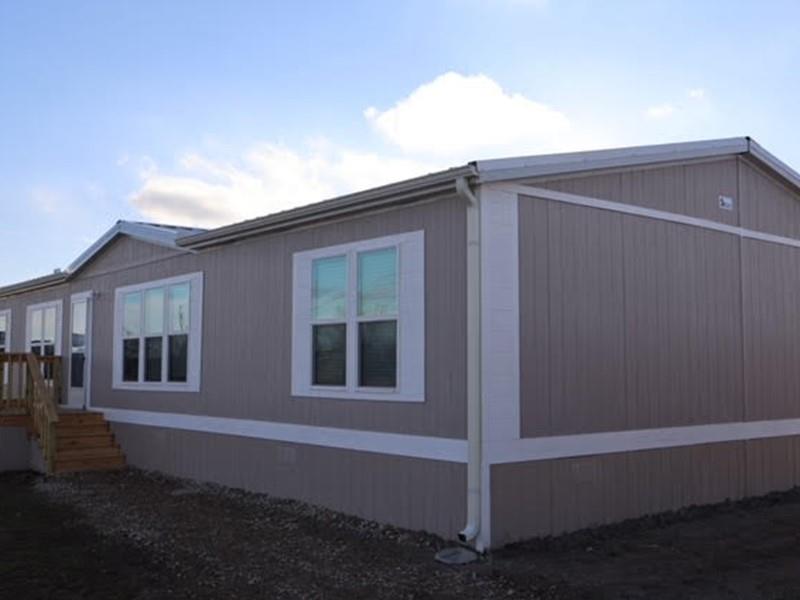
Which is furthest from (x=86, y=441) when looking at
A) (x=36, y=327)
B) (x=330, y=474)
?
(x=330, y=474)

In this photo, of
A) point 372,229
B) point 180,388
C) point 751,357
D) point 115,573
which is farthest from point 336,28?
point 115,573

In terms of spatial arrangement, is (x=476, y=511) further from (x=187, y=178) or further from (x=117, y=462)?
(x=187, y=178)

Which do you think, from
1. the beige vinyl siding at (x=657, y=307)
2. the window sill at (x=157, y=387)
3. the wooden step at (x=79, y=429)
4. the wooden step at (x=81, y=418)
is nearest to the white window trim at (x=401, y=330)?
the beige vinyl siding at (x=657, y=307)

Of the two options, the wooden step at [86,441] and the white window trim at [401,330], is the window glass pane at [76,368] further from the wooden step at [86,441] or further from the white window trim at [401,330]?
the white window trim at [401,330]

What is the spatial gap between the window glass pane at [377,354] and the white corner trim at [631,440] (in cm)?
135

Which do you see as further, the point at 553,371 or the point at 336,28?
the point at 336,28

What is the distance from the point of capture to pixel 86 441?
1202 centimetres

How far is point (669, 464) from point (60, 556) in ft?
18.9

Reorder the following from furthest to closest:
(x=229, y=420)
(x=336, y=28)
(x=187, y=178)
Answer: (x=187, y=178) < (x=336, y=28) < (x=229, y=420)

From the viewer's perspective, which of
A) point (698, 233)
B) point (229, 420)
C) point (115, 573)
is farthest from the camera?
point (229, 420)

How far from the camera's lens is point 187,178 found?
58.7 ft

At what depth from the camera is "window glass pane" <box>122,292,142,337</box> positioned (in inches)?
467

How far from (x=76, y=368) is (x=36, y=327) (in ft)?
7.53

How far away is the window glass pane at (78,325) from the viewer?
13.4 metres
